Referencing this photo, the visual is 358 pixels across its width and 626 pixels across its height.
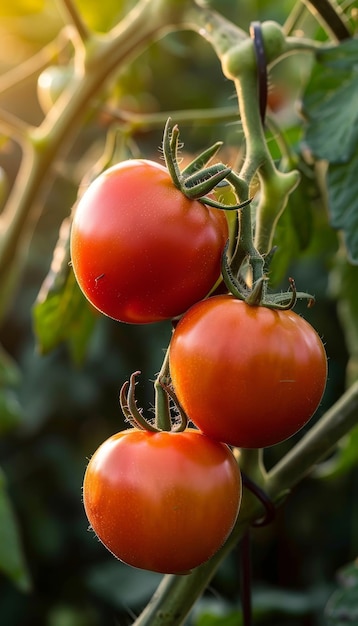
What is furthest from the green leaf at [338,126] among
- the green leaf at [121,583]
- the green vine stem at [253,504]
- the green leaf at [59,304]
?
the green leaf at [121,583]

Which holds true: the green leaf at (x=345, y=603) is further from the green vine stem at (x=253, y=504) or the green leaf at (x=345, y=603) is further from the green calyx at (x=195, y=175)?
the green calyx at (x=195, y=175)

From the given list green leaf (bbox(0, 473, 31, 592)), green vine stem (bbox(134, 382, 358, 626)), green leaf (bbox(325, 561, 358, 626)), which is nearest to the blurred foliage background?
green leaf (bbox(325, 561, 358, 626))

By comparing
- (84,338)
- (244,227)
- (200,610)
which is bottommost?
(200,610)

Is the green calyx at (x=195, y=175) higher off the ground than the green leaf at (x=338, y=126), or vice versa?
the green calyx at (x=195, y=175)

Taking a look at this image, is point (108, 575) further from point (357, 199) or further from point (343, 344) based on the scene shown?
point (357, 199)

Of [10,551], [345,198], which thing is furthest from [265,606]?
[345,198]

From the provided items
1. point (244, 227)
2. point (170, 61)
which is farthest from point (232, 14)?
point (244, 227)
